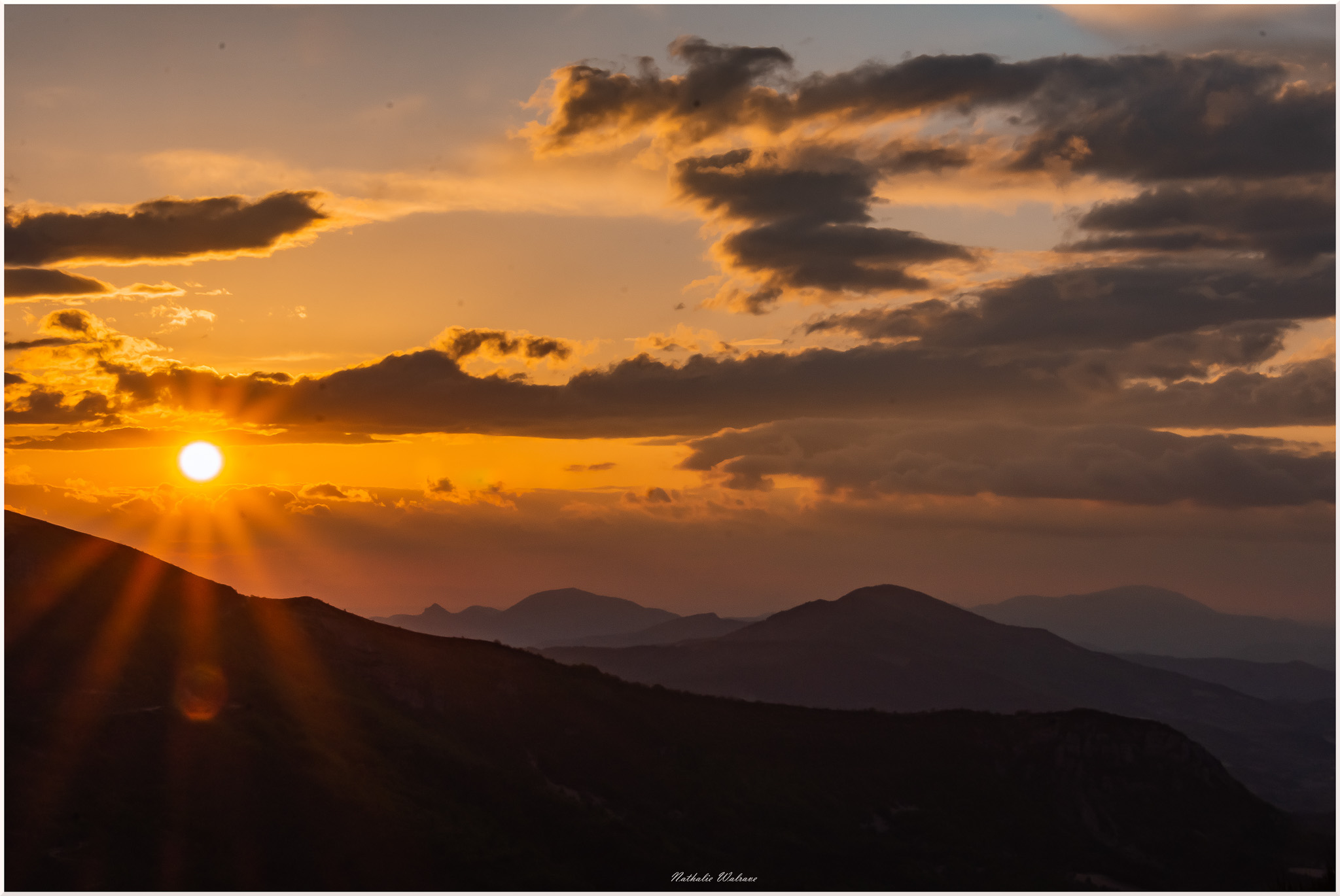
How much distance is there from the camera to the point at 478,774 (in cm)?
12156

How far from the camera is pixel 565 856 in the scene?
357 ft

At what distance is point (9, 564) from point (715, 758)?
9074 cm

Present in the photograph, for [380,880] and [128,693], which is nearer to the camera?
[380,880]

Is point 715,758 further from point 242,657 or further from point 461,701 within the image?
point 242,657

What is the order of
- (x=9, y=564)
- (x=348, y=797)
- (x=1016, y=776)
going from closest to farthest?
(x=348, y=797) < (x=9, y=564) < (x=1016, y=776)

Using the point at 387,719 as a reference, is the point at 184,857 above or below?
below

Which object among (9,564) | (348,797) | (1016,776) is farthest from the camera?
(1016,776)

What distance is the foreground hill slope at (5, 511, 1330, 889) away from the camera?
9625 cm

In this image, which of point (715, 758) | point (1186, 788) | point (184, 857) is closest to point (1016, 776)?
point (1186, 788)

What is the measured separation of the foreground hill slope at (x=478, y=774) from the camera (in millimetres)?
96250

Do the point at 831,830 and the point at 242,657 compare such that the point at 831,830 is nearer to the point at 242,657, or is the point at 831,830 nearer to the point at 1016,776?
the point at 1016,776

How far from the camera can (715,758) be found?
147625mm

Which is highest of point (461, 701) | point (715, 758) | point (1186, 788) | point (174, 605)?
point (174, 605)

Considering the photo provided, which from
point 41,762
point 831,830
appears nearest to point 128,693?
point 41,762
